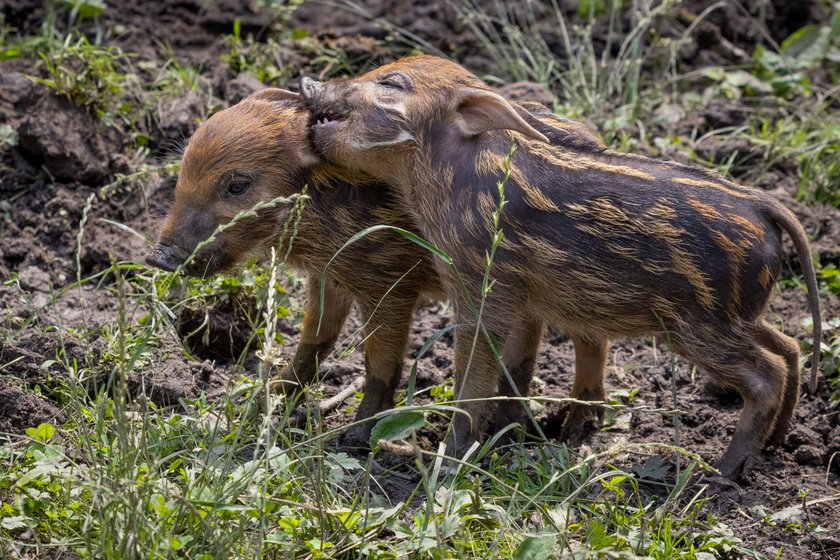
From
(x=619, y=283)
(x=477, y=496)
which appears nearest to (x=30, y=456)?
(x=477, y=496)

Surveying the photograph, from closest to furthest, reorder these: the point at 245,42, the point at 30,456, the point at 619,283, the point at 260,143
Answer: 1. the point at 30,456
2. the point at 619,283
3. the point at 260,143
4. the point at 245,42

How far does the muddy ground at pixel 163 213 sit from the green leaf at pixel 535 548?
3.20 feet

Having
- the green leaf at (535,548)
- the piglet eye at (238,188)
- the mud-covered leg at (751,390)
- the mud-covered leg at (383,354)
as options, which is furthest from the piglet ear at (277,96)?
the green leaf at (535,548)

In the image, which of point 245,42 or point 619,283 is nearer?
point 619,283

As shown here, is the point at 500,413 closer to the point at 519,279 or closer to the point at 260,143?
the point at 519,279

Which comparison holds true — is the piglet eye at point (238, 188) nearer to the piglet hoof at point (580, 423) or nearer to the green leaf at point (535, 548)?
the piglet hoof at point (580, 423)

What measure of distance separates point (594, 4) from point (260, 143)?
12.5 ft

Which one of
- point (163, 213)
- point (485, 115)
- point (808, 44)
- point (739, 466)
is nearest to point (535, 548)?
point (739, 466)

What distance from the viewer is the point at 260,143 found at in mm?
4742

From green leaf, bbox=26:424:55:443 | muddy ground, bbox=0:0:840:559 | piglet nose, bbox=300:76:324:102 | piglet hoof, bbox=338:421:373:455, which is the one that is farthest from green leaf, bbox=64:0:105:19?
green leaf, bbox=26:424:55:443

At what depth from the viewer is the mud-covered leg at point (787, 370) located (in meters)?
4.58

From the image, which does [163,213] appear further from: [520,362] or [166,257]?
[520,362]

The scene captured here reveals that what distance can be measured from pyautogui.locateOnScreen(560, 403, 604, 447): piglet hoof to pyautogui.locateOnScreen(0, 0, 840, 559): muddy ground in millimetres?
77

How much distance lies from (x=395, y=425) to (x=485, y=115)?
1400 mm
